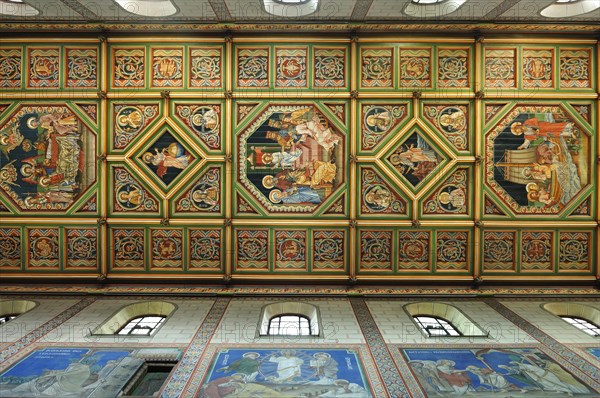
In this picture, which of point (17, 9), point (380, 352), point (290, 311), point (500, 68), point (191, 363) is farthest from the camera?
point (500, 68)

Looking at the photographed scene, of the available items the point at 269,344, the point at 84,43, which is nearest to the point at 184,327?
the point at 269,344

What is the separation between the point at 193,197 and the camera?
33.6 ft

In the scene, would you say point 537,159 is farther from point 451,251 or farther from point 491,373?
point 491,373

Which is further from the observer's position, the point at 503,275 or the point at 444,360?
the point at 503,275

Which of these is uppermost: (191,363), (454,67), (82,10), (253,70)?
(82,10)

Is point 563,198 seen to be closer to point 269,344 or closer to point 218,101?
point 269,344

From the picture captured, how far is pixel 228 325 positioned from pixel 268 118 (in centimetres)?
566

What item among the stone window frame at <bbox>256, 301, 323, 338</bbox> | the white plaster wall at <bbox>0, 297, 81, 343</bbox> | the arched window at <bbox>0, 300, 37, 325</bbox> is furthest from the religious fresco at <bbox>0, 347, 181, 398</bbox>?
the arched window at <bbox>0, 300, 37, 325</bbox>

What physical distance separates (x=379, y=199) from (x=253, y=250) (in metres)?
3.97

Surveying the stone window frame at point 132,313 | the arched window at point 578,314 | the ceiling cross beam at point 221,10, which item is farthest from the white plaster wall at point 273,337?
the ceiling cross beam at point 221,10

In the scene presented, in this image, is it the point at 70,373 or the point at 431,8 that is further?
the point at 431,8

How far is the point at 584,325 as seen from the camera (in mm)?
9078

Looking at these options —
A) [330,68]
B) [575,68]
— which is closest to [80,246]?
[330,68]

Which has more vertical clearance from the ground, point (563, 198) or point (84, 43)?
point (84, 43)
